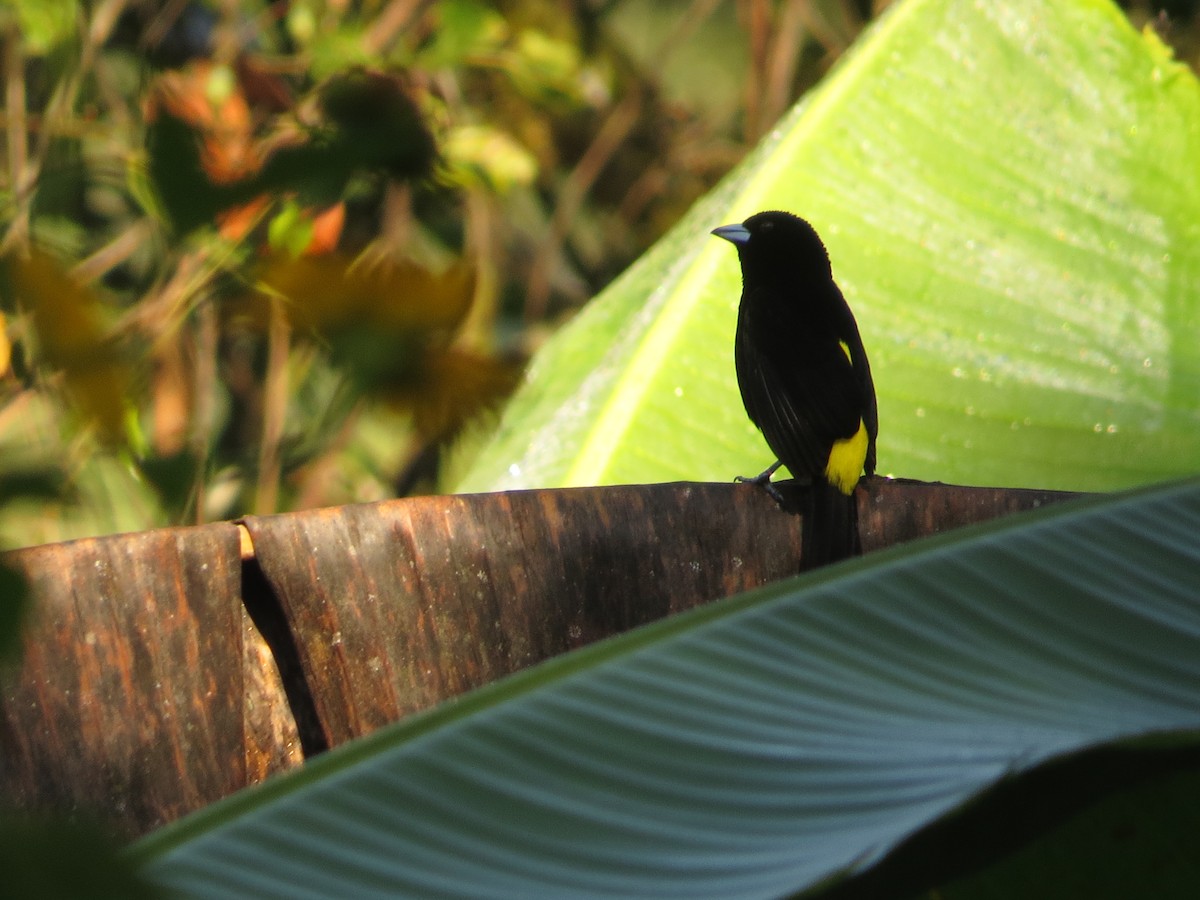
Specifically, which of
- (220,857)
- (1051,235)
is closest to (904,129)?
(1051,235)

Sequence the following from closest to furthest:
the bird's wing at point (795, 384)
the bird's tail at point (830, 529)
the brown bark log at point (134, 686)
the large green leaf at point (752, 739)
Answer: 1. the large green leaf at point (752, 739)
2. the brown bark log at point (134, 686)
3. the bird's tail at point (830, 529)
4. the bird's wing at point (795, 384)

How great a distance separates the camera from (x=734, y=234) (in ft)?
Answer: 9.89

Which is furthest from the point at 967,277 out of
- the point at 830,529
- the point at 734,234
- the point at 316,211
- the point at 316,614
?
the point at 316,211

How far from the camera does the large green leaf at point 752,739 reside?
1.01m

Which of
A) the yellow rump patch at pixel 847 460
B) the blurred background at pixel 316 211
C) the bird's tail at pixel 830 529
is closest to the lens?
the blurred background at pixel 316 211

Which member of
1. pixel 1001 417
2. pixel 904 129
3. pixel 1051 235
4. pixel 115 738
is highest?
pixel 904 129

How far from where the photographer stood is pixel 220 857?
0.99 meters

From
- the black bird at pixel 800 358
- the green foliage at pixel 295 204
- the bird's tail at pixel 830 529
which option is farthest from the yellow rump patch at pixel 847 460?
the green foliage at pixel 295 204

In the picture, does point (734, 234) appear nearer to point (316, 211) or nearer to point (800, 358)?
point (800, 358)

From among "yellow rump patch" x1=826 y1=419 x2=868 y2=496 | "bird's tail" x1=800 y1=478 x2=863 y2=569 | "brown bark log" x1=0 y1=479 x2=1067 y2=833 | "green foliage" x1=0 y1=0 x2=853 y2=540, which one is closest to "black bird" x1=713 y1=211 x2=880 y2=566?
"yellow rump patch" x1=826 y1=419 x2=868 y2=496

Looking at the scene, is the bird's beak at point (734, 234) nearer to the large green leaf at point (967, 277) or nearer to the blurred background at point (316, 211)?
the large green leaf at point (967, 277)

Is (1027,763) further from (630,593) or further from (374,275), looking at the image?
(630,593)

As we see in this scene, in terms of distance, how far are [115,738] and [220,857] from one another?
90 cm

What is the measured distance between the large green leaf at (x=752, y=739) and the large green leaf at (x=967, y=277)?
1.17m
